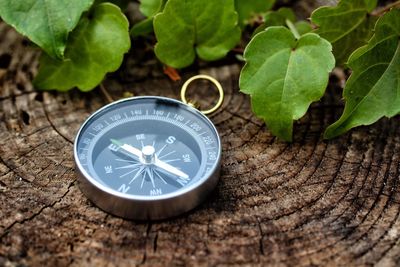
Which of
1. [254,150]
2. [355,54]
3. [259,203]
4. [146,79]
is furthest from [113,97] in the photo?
[355,54]

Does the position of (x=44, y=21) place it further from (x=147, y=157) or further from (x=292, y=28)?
(x=292, y=28)

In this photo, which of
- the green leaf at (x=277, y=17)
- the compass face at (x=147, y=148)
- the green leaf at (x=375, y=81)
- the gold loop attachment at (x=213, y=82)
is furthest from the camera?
the green leaf at (x=277, y=17)

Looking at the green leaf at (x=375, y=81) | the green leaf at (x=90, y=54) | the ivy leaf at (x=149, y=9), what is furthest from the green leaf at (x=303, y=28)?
the green leaf at (x=90, y=54)

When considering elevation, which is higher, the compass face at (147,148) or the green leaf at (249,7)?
the green leaf at (249,7)

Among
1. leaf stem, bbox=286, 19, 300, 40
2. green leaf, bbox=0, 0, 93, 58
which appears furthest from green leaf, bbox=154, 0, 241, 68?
green leaf, bbox=0, 0, 93, 58

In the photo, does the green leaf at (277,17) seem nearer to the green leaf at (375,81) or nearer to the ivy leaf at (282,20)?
the ivy leaf at (282,20)

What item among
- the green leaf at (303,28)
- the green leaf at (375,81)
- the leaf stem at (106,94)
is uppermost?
the green leaf at (375,81)

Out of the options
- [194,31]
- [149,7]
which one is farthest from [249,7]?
[149,7]
